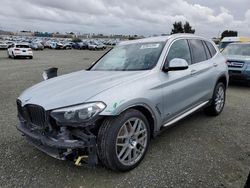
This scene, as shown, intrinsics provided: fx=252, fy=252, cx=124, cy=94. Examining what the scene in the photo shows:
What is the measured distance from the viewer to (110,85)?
3201 millimetres

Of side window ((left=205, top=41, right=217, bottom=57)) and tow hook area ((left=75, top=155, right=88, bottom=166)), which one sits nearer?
tow hook area ((left=75, top=155, right=88, bottom=166))

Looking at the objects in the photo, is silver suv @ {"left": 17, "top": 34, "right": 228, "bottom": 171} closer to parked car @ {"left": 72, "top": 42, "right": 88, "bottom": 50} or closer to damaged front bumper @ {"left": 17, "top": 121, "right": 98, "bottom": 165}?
damaged front bumper @ {"left": 17, "top": 121, "right": 98, "bottom": 165}

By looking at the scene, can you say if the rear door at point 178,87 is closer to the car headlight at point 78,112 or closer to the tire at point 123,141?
the tire at point 123,141

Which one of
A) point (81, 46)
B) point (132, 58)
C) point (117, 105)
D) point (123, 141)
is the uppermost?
point (132, 58)

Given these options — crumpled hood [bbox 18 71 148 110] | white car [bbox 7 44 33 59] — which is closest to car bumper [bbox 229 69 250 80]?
crumpled hood [bbox 18 71 148 110]

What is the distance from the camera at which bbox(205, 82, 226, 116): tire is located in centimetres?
536

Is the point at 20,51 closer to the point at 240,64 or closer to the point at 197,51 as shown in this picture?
the point at 240,64

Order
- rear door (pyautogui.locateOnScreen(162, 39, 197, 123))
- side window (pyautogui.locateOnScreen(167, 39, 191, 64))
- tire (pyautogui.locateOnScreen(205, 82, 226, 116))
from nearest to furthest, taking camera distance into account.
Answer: rear door (pyautogui.locateOnScreen(162, 39, 197, 123)) < side window (pyautogui.locateOnScreen(167, 39, 191, 64)) < tire (pyautogui.locateOnScreen(205, 82, 226, 116))

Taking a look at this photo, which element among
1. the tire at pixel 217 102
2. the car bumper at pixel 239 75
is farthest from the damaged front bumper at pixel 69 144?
the car bumper at pixel 239 75

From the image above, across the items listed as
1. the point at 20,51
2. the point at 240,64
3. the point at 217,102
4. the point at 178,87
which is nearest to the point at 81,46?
the point at 20,51

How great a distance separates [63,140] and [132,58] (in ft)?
6.32

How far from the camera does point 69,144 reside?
2805 mm

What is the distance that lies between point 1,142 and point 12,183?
4.36 ft

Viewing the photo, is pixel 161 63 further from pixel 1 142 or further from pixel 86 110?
pixel 1 142
